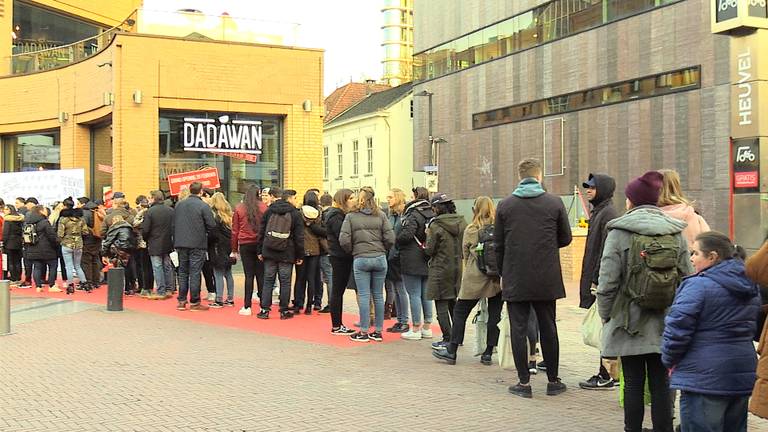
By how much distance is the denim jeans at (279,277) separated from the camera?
1117cm

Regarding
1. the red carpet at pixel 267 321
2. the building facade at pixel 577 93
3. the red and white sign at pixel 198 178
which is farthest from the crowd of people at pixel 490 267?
the building facade at pixel 577 93

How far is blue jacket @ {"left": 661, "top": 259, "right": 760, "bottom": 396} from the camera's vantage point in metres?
4.23

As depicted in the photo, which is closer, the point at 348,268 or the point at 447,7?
the point at 348,268

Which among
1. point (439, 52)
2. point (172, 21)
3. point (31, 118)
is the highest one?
point (439, 52)

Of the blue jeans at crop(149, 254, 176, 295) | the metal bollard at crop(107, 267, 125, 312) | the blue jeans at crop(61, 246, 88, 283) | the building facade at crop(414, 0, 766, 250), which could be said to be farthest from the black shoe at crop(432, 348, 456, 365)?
the building facade at crop(414, 0, 766, 250)

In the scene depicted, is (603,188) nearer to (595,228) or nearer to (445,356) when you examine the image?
(595,228)

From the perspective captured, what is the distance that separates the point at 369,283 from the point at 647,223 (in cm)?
483

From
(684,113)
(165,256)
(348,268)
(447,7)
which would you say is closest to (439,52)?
(447,7)

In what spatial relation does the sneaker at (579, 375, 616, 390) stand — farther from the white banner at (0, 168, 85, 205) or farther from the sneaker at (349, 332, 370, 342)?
the white banner at (0, 168, 85, 205)

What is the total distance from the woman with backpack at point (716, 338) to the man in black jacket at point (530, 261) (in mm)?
2350

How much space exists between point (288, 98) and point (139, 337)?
10.4m

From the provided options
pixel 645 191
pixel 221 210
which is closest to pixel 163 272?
pixel 221 210

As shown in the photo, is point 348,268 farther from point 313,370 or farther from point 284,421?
point 284,421

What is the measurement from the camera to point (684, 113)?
25859mm
